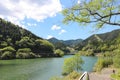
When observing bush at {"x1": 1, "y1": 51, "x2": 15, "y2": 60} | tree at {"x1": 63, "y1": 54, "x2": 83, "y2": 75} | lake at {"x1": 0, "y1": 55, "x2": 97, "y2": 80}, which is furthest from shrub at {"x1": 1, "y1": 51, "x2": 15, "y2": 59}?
tree at {"x1": 63, "y1": 54, "x2": 83, "y2": 75}

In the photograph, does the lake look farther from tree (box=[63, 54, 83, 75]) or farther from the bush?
the bush

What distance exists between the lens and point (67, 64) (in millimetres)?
73562

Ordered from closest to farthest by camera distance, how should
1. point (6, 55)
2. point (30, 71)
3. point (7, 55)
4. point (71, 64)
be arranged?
point (71, 64), point (30, 71), point (6, 55), point (7, 55)

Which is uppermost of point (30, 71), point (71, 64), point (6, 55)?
point (6, 55)

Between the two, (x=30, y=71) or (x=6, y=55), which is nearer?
(x=30, y=71)

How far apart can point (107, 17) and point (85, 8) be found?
96 centimetres

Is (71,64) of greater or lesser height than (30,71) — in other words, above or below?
above

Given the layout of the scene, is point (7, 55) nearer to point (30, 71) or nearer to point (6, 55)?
point (6, 55)

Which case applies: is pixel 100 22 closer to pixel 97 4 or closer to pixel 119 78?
pixel 97 4

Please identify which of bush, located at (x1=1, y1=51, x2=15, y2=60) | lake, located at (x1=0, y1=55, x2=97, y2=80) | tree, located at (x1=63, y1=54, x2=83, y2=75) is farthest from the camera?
bush, located at (x1=1, y1=51, x2=15, y2=60)

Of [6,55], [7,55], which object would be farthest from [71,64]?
[7,55]

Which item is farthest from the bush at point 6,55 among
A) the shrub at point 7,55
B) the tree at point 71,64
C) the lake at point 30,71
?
the tree at point 71,64

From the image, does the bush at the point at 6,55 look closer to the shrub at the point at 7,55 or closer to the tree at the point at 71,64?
the shrub at the point at 7,55

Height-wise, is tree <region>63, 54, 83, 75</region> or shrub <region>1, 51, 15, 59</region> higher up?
shrub <region>1, 51, 15, 59</region>
